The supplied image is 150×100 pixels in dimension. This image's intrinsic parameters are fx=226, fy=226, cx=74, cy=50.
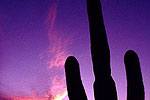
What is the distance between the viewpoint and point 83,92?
709 centimetres

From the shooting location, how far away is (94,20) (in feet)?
25.3

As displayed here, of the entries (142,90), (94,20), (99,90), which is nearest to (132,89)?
(142,90)

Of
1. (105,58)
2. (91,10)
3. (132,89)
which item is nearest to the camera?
(132,89)

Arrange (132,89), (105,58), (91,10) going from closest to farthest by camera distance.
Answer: (132,89)
(105,58)
(91,10)

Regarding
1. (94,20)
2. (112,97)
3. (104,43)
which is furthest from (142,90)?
(94,20)

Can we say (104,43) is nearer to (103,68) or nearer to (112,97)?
(103,68)

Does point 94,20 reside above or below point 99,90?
above

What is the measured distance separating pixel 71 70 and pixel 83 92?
2.57 feet

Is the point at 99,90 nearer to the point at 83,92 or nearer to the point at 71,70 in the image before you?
the point at 83,92

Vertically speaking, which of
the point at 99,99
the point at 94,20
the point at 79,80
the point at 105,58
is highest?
the point at 94,20

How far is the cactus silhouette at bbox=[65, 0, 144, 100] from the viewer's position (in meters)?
6.88

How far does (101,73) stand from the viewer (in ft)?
23.5

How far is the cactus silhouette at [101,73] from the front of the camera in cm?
688

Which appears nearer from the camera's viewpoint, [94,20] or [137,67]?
[137,67]
